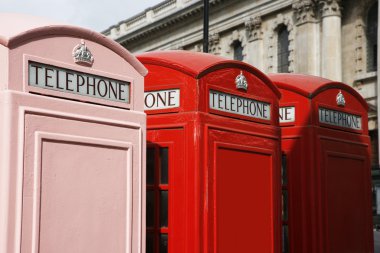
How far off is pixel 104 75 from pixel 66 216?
41.4 inches

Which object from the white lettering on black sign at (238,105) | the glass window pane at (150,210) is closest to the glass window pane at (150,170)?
the glass window pane at (150,210)

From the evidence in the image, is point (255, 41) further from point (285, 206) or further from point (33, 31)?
point (33, 31)

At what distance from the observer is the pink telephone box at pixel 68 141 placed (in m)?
4.48

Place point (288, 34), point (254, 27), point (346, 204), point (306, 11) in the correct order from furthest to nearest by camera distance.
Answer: point (254, 27) < point (288, 34) < point (306, 11) < point (346, 204)

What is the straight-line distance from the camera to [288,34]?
31.5 metres

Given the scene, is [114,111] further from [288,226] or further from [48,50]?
[288,226]

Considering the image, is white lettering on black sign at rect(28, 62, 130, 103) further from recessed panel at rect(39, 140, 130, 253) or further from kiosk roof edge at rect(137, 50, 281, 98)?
kiosk roof edge at rect(137, 50, 281, 98)

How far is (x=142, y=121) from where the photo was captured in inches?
214

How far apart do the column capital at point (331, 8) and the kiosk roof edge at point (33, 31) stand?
2477cm

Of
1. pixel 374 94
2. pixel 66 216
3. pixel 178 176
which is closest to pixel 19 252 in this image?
pixel 66 216

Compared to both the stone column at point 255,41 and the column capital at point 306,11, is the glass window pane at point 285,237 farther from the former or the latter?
the stone column at point 255,41

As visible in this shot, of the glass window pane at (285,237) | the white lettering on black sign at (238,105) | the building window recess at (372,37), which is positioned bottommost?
the glass window pane at (285,237)

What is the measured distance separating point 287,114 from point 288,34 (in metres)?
23.8

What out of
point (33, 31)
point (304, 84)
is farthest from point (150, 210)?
point (304, 84)
